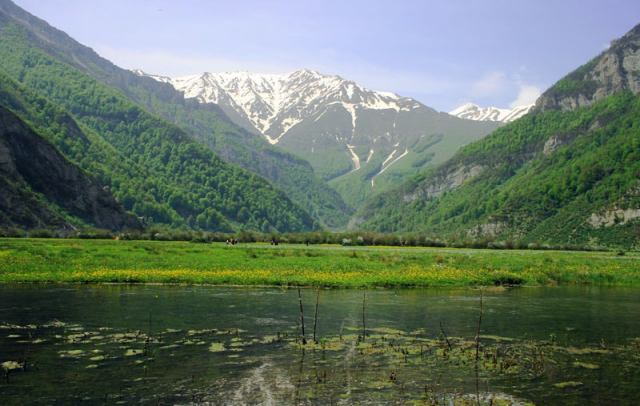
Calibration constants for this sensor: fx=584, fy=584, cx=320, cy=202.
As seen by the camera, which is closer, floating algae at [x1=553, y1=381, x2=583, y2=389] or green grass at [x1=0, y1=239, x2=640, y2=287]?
floating algae at [x1=553, y1=381, x2=583, y2=389]

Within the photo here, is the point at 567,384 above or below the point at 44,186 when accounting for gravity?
→ below

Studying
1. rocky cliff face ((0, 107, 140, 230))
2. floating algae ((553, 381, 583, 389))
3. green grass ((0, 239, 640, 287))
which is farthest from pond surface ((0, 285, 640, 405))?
rocky cliff face ((0, 107, 140, 230))

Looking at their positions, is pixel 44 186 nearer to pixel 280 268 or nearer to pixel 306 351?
pixel 280 268

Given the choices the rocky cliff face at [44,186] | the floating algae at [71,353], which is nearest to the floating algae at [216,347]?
the floating algae at [71,353]

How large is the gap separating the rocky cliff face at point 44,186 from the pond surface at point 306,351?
8963 cm

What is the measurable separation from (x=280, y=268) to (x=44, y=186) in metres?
113

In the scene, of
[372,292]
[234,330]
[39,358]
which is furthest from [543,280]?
[39,358]

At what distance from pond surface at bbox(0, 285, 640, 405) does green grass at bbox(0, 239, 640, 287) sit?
37.1 ft

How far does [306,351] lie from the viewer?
113ft

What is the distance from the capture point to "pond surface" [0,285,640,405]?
26.2 metres

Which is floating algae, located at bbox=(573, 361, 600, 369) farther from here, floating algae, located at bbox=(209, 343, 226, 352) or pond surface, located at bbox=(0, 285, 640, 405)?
floating algae, located at bbox=(209, 343, 226, 352)

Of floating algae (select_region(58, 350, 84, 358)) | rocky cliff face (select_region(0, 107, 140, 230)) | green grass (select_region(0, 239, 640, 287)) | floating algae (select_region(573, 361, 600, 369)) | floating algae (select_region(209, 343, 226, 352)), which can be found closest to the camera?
floating algae (select_region(58, 350, 84, 358))

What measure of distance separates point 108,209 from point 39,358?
153995mm

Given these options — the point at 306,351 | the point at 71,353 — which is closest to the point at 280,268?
the point at 306,351
